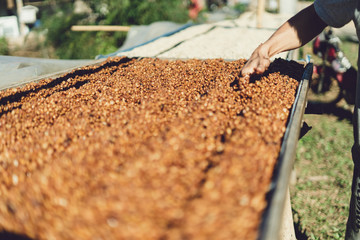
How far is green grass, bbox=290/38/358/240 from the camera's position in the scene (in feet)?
11.3

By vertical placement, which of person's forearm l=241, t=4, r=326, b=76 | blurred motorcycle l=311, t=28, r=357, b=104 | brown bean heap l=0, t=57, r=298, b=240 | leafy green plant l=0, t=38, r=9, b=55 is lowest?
leafy green plant l=0, t=38, r=9, b=55

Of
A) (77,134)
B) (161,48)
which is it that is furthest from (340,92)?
(77,134)

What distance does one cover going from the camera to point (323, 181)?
4180 mm

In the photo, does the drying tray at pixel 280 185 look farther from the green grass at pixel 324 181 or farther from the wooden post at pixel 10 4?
the wooden post at pixel 10 4

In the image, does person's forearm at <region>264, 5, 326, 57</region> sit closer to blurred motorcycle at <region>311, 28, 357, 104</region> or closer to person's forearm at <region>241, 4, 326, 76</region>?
person's forearm at <region>241, 4, 326, 76</region>

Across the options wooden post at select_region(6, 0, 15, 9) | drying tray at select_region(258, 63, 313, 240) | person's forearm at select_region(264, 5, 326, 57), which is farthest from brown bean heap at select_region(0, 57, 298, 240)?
wooden post at select_region(6, 0, 15, 9)

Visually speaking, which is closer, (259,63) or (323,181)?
(259,63)

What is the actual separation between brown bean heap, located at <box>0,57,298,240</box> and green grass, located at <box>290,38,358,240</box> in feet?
6.34

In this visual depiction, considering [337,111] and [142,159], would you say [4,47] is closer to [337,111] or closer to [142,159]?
[337,111]

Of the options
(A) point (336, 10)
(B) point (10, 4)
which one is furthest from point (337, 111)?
(B) point (10, 4)

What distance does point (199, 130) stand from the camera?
1.72m

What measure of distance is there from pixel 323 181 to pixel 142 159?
360 cm

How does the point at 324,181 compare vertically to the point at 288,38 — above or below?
below

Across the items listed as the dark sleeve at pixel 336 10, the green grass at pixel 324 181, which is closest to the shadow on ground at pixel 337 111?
the green grass at pixel 324 181
